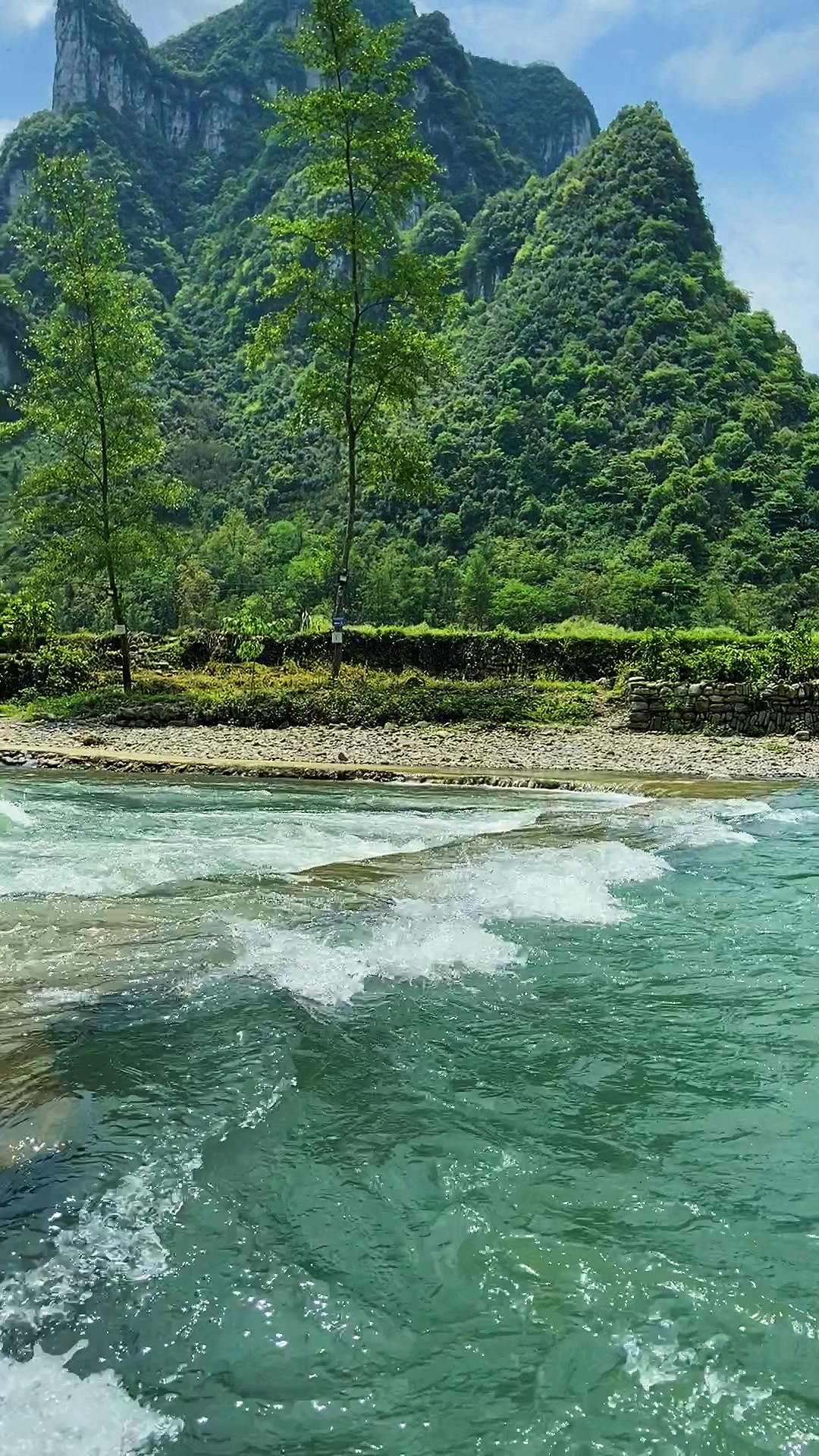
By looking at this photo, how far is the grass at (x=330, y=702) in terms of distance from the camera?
1877cm

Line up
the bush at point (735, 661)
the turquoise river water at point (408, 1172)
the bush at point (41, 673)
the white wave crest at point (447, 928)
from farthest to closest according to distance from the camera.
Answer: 1. the bush at point (41, 673)
2. the bush at point (735, 661)
3. the white wave crest at point (447, 928)
4. the turquoise river water at point (408, 1172)

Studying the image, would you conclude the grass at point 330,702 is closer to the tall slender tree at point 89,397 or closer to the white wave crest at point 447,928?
the tall slender tree at point 89,397

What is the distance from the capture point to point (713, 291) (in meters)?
75.9

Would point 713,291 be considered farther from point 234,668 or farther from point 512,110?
point 512,110

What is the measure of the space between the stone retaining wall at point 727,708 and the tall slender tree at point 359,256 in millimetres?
6369

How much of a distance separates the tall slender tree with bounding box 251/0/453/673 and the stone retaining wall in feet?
20.9

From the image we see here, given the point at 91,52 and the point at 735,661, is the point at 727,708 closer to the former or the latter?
the point at 735,661

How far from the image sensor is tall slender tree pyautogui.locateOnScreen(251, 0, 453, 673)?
20906 mm

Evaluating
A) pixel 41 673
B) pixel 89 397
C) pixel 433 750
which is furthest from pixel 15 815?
pixel 89 397

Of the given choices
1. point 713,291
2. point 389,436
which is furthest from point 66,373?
point 713,291

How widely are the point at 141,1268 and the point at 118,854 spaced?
20.0 ft

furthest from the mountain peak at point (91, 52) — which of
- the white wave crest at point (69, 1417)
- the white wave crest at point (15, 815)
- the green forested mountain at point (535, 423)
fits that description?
the white wave crest at point (69, 1417)

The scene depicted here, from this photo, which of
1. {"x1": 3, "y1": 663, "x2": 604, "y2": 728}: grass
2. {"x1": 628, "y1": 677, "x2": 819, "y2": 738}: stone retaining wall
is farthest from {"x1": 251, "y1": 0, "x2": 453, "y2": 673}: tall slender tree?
{"x1": 628, "y1": 677, "x2": 819, "y2": 738}: stone retaining wall

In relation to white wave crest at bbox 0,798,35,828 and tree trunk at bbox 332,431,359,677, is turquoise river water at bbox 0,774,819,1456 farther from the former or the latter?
tree trunk at bbox 332,431,359,677
